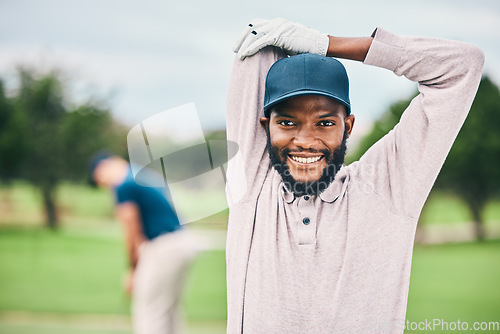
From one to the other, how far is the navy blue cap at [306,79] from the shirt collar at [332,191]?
15cm

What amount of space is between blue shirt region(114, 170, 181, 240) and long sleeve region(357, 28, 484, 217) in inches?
72.4

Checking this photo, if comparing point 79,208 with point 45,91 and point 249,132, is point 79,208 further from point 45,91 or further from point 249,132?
point 249,132

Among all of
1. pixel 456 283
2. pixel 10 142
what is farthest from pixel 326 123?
pixel 10 142

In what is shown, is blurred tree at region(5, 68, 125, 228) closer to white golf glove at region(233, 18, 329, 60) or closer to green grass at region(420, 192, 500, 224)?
green grass at region(420, 192, 500, 224)

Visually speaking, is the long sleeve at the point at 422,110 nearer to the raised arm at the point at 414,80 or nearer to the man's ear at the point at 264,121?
the raised arm at the point at 414,80

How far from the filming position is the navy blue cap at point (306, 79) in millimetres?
920

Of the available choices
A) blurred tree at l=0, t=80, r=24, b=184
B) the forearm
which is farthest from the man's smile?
blurred tree at l=0, t=80, r=24, b=184

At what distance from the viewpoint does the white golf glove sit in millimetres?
955

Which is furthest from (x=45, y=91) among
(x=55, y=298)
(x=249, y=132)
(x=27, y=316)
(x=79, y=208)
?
(x=249, y=132)

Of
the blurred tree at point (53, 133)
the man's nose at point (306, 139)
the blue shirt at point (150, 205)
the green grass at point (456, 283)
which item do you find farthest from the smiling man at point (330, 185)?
the blurred tree at point (53, 133)

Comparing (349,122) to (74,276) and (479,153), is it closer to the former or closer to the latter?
(74,276)

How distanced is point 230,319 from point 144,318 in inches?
72.4

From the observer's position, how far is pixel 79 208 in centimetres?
1175

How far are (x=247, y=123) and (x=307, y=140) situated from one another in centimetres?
14
